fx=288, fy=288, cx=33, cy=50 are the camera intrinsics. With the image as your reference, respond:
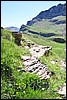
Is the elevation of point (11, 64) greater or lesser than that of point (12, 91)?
greater

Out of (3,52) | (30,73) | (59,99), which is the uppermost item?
(3,52)

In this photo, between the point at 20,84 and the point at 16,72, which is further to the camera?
the point at 16,72

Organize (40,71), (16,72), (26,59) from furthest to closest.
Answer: (26,59) < (40,71) < (16,72)

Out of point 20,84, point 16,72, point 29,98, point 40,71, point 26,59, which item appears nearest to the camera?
point 29,98

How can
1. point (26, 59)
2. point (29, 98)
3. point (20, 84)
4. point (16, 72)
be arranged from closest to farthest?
point (29, 98)
point (20, 84)
point (16, 72)
point (26, 59)

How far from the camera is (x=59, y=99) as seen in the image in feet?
39.9

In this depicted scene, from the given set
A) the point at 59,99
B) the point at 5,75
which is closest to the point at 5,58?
the point at 5,75

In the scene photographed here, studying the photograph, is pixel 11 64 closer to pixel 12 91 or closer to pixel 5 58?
pixel 5 58

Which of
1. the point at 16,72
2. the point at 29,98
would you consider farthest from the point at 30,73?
the point at 29,98

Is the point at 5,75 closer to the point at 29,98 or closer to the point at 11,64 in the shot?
the point at 11,64

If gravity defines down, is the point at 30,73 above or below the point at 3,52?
below

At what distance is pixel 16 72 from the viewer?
13.7m

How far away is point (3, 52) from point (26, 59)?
1.53 metres

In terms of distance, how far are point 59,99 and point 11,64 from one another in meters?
3.24
